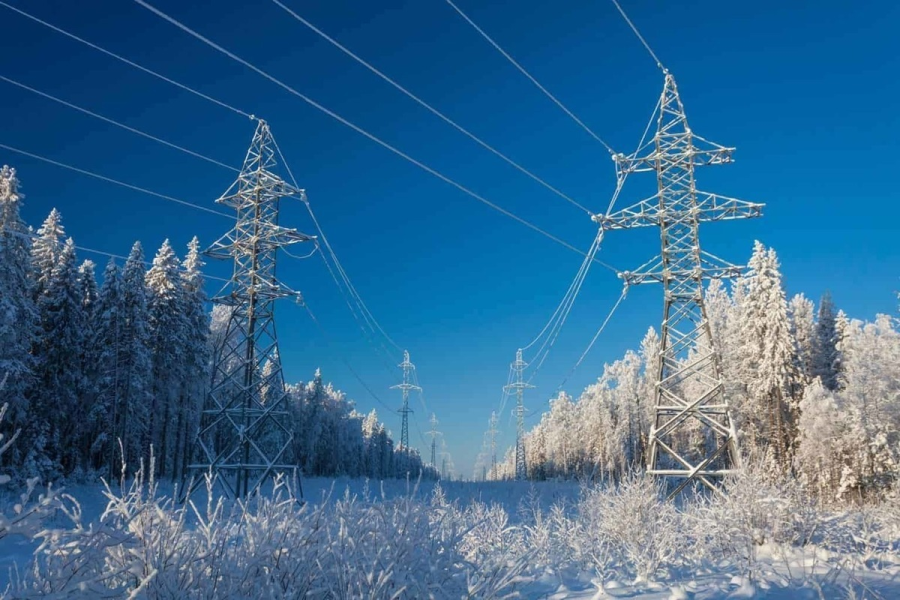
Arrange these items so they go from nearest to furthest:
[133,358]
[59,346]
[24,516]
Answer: [24,516]
[59,346]
[133,358]

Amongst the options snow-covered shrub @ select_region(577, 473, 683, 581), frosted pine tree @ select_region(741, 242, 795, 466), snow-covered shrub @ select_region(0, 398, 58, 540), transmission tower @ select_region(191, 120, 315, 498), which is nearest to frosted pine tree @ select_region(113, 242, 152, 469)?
transmission tower @ select_region(191, 120, 315, 498)

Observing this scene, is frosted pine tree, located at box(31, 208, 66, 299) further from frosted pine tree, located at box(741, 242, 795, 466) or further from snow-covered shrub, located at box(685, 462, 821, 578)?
frosted pine tree, located at box(741, 242, 795, 466)

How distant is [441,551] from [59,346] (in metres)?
32.1

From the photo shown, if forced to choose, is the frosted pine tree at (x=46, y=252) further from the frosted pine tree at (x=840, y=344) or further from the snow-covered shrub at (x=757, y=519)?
the frosted pine tree at (x=840, y=344)

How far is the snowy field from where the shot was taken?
13.7 feet

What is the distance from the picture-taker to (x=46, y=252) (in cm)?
3356

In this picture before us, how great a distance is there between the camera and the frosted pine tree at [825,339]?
48.5m

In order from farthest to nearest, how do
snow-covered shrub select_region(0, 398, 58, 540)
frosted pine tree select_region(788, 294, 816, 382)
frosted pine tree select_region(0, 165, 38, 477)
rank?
1. frosted pine tree select_region(788, 294, 816, 382)
2. frosted pine tree select_region(0, 165, 38, 477)
3. snow-covered shrub select_region(0, 398, 58, 540)

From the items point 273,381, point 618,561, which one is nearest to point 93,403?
point 273,381

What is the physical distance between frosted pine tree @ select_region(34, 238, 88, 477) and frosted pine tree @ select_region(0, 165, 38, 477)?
243 centimetres

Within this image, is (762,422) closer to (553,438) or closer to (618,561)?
(618,561)

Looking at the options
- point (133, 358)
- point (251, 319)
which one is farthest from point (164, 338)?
point (251, 319)

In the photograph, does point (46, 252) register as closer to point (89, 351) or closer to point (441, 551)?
point (89, 351)

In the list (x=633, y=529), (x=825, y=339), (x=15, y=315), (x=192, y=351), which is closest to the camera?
(x=633, y=529)
